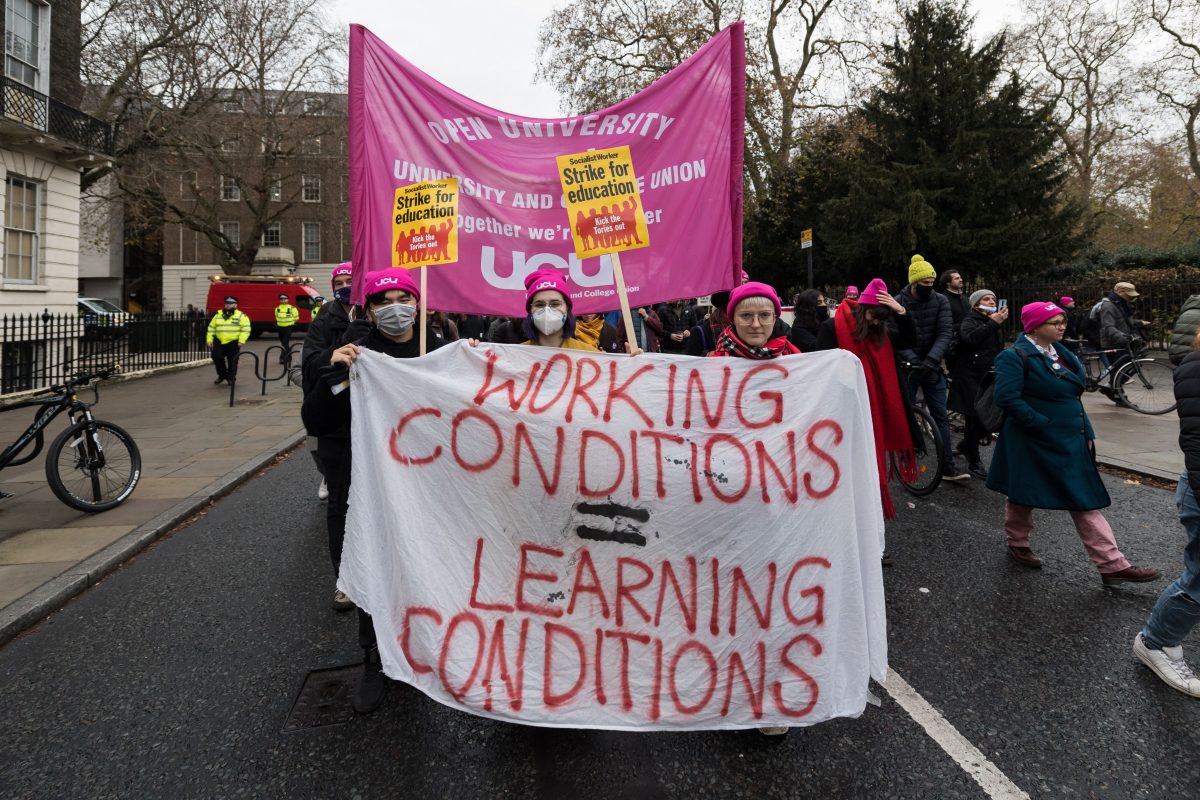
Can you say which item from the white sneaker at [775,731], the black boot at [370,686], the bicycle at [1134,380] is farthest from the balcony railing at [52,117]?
the bicycle at [1134,380]

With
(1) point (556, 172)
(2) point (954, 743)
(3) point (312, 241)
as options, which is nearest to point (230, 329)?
(1) point (556, 172)

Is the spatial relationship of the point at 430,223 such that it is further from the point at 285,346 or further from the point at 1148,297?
the point at 1148,297

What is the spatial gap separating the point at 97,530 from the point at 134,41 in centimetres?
2181

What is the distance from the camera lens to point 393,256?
3.50 metres

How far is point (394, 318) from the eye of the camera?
317 centimetres

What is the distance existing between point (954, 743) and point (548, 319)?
2333 mm

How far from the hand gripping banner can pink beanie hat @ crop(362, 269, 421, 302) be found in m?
0.58

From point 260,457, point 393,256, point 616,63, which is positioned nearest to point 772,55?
point 616,63

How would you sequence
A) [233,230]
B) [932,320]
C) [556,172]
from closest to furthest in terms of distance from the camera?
1. [556,172]
2. [932,320]
3. [233,230]

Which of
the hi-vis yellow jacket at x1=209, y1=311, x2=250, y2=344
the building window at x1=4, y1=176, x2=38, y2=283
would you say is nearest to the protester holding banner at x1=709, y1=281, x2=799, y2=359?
the hi-vis yellow jacket at x1=209, y1=311, x2=250, y2=344

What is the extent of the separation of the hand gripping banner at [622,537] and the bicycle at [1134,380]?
31.2 ft

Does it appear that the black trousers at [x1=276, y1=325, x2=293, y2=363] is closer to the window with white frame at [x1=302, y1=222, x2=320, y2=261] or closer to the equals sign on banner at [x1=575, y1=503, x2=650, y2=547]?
the equals sign on banner at [x1=575, y1=503, x2=650, y2=547]

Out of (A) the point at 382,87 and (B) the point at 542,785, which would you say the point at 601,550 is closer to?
(B) the point at 542,785

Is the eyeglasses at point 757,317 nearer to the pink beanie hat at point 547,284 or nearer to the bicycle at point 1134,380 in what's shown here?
the pink beanie hat at point 547,284
